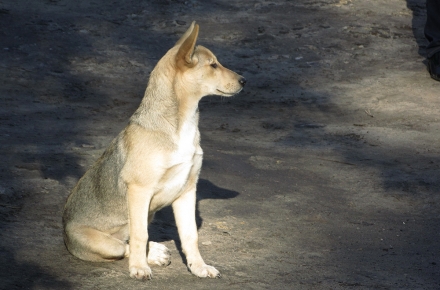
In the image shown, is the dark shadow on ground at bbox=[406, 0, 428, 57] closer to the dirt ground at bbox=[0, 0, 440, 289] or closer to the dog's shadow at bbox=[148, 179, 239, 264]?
the dirt ground at bbox=[0, 0, 440, 289]

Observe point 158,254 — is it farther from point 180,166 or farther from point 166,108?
point 166,108

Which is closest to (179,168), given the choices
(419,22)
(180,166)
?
(180,166)

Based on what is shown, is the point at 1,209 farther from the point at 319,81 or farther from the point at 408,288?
the point at 319,81

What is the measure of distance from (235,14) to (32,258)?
9.28 meters

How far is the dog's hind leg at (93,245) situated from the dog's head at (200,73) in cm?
123

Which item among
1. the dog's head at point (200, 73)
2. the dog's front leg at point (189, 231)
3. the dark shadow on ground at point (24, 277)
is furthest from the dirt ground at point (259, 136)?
the dog's head at point (200, 73)

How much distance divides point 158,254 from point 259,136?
434cm

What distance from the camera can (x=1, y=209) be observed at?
621 cm

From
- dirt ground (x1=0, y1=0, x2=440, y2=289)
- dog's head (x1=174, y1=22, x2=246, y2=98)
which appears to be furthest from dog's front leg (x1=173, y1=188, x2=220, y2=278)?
dog's head (x1=174, y1=22, x2=246, y2=98)

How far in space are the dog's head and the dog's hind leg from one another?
1.23 metres

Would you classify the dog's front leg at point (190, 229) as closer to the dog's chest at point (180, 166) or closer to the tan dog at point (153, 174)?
the tan dog at point (153, 174)

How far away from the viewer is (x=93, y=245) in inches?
206

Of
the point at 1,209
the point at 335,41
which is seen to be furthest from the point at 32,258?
the point at 335,41

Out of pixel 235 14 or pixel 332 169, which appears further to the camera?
pixel 235 14
